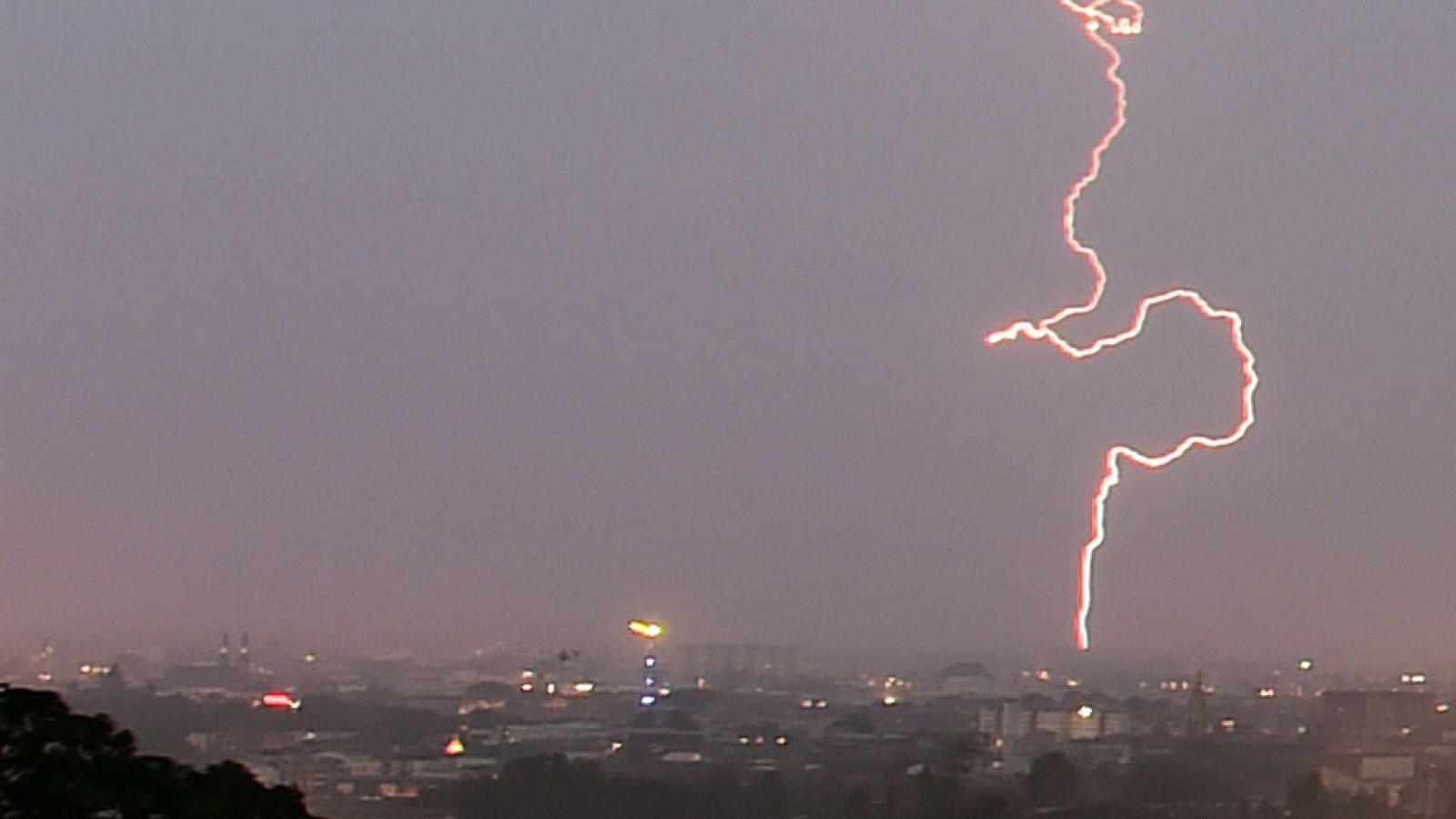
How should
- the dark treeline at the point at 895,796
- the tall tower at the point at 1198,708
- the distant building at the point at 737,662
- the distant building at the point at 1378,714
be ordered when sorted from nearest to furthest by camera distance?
the dark treeline at the point at 895,796 < the tall tower at the point at 1198,708 < the distant building at the point at 1378,714 < the distant building at the point at 737,662

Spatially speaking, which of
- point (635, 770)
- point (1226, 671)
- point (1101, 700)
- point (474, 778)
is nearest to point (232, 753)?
point (474, 778)

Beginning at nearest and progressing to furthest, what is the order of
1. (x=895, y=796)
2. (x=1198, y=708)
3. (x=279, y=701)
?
(x=895, y=796) < (x=1198, y=708) < (x=279, y=701)

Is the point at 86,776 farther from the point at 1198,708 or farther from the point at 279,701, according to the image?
the point at 1198,708

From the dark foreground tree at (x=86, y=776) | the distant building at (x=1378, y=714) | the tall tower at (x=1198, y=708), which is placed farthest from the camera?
the distant building at (x=1378, y=714)

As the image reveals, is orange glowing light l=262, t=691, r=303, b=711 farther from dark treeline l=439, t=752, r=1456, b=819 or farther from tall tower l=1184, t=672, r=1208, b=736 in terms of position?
tall tower l=1184, t=672, r=1208, b=736

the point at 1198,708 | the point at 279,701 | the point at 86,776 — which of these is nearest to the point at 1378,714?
the point at 1198,708

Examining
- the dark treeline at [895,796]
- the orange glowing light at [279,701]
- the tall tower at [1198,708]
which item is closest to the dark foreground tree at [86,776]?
the dark treeline at [895,796]

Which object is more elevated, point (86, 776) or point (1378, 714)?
point (1378, 714)

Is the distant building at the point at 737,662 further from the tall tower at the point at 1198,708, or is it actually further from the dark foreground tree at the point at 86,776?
the dark foreground tree at the point at 86,776

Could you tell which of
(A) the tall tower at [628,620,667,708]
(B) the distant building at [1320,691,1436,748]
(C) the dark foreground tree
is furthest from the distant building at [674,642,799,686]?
(C) the dark foreground tree
